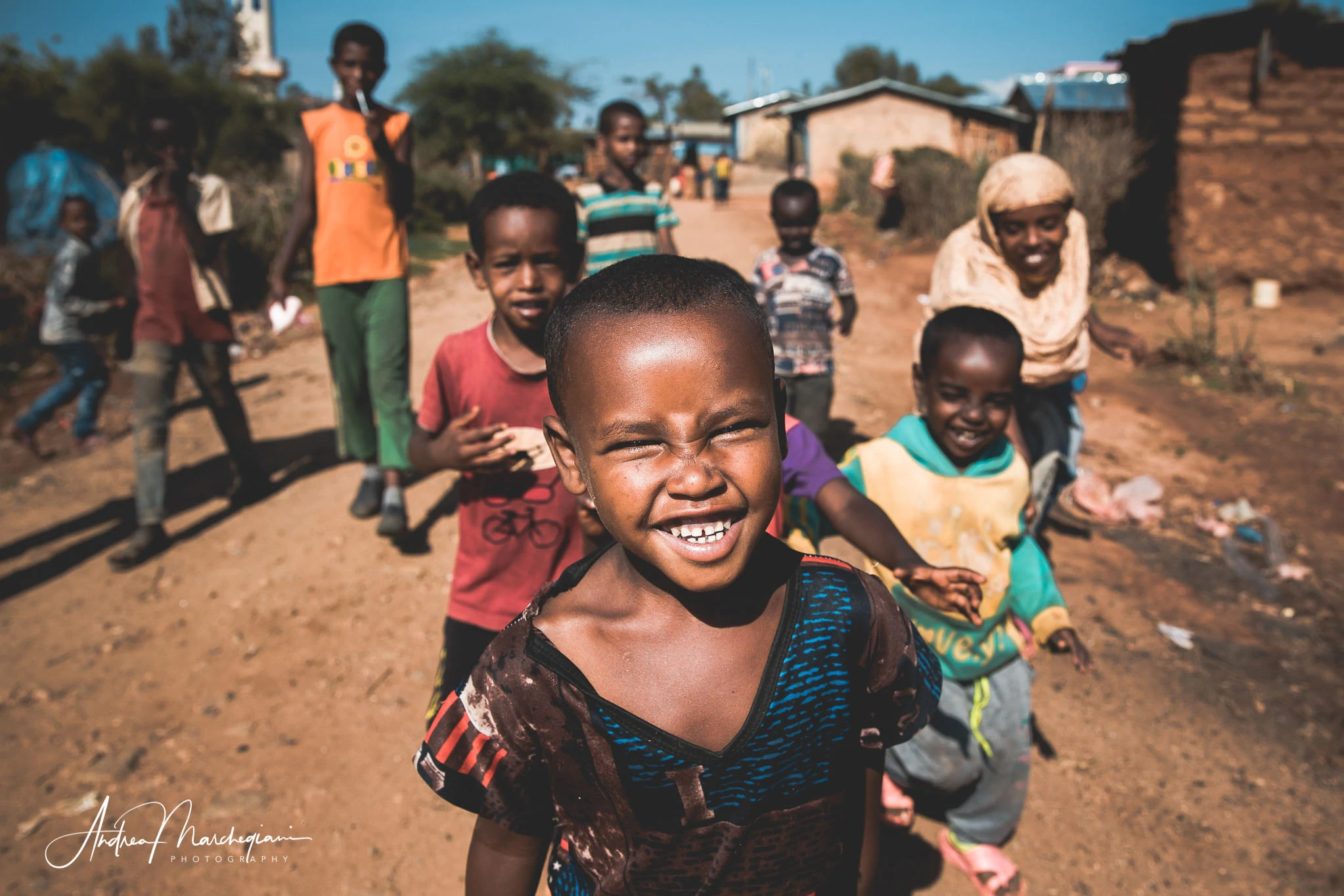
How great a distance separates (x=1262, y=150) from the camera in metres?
8.08

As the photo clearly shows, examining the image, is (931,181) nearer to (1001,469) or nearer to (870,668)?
(1001,469)

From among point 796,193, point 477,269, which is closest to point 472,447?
point 477,269

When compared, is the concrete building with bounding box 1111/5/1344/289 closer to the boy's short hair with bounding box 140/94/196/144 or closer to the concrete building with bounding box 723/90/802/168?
the boy's short hair with bounding box 140/94/196/144

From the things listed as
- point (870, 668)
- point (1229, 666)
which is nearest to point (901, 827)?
point (870, 668)

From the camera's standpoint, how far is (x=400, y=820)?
230cm

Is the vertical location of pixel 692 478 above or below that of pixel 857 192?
below

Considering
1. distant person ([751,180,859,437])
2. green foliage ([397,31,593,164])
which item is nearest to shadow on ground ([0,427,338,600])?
distant person ([751,180,859,437])

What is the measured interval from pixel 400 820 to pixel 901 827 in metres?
1.47

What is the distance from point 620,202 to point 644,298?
3.02 meters

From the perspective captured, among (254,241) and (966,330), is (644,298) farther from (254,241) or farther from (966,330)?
(254,241)

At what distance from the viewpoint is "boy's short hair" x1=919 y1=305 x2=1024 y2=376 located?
1995 millimetres

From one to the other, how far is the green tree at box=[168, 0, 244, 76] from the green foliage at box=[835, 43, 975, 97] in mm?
53547

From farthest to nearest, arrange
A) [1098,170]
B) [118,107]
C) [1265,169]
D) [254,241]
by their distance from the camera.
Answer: [118,107], [1098,170], [254,241], [1265,169]

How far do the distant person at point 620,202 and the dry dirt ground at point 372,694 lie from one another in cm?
160
